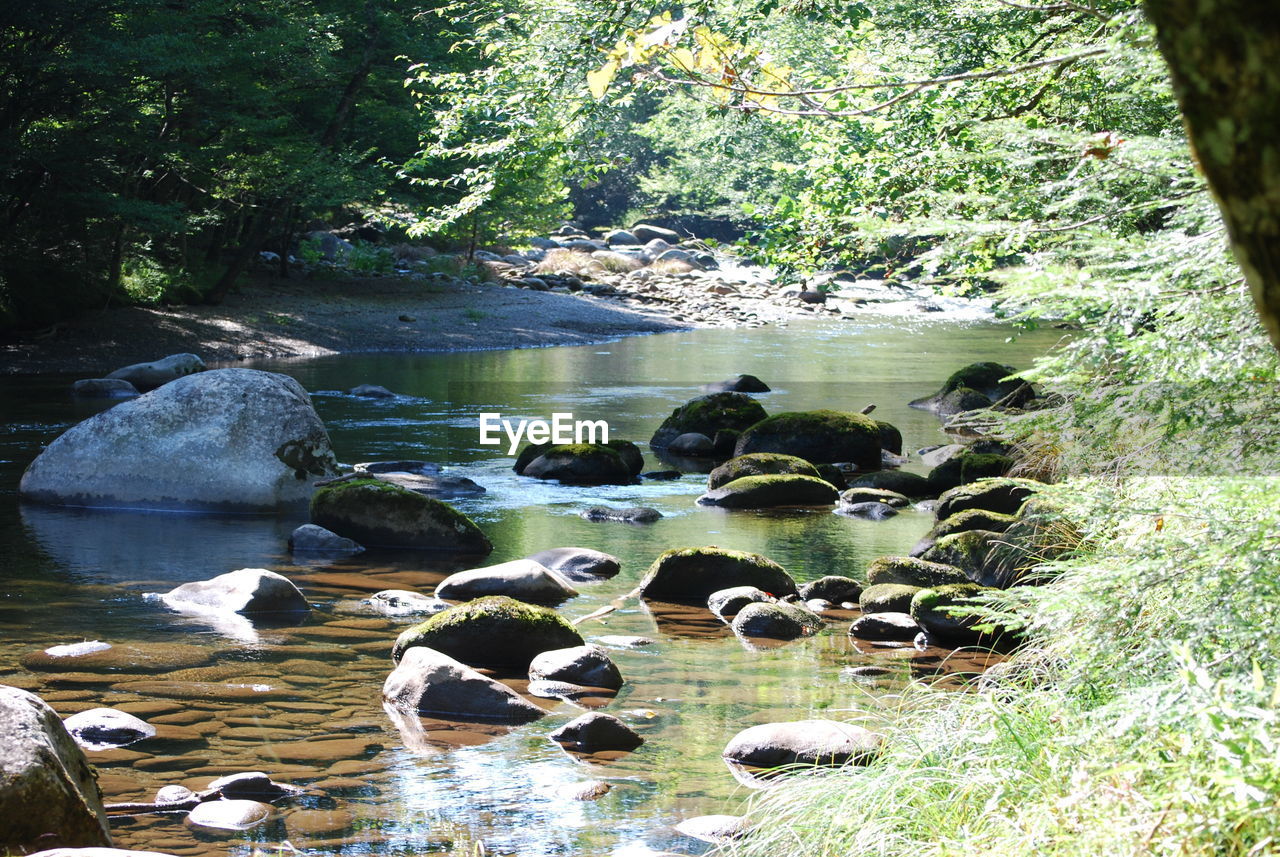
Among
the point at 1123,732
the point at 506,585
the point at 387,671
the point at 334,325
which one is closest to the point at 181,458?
the point at 506,585

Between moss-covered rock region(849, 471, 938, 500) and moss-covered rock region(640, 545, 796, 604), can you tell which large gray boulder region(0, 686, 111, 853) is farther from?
moss-covered rock region(849, 471, 938, 500)

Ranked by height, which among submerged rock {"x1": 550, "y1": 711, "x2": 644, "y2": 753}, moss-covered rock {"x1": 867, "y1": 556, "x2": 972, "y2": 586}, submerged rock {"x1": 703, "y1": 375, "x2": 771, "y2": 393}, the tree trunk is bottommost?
submerged rock {"x1": 550, "y1": 711, "x2": 644, "y2": 753}

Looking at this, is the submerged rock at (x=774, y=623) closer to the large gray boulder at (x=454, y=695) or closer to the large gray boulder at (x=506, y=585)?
the large gray boulder at (x=506, y=585)

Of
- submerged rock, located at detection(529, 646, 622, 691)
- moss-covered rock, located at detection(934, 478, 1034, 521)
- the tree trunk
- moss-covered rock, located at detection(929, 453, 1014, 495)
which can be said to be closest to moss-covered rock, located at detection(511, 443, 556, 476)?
moss-covered rock, located at detection(929, 453, 1014, 495)

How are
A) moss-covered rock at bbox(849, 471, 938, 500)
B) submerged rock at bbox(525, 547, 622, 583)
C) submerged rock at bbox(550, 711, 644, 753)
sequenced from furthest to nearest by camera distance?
moss-covered rock at bbox(849, 471, 938, 500) → submerged rock at bbox(525, 547, 622, 583) → submerged rock at bbox(550, 711, 644, 753)

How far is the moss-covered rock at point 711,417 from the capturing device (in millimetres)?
16781

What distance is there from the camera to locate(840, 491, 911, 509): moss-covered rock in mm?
12852

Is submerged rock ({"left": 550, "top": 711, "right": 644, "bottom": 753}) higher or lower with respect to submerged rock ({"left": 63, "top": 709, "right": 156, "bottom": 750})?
lower

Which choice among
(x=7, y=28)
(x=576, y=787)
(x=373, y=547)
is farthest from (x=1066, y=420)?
(x=7, y=28)

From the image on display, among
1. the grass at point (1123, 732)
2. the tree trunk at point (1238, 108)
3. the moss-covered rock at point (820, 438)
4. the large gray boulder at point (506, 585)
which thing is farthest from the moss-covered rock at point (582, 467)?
the tree trunk at point (1238, 108)

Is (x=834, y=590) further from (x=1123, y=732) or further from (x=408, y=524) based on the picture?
(x=1123, y=732)

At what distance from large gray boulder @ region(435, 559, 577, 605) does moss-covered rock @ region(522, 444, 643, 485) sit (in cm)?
504

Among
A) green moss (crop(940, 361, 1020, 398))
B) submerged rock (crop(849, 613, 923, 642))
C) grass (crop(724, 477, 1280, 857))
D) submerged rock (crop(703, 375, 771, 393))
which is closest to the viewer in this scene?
grass (crop(724, 477, 1280, 857))

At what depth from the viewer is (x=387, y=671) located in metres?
6.93
